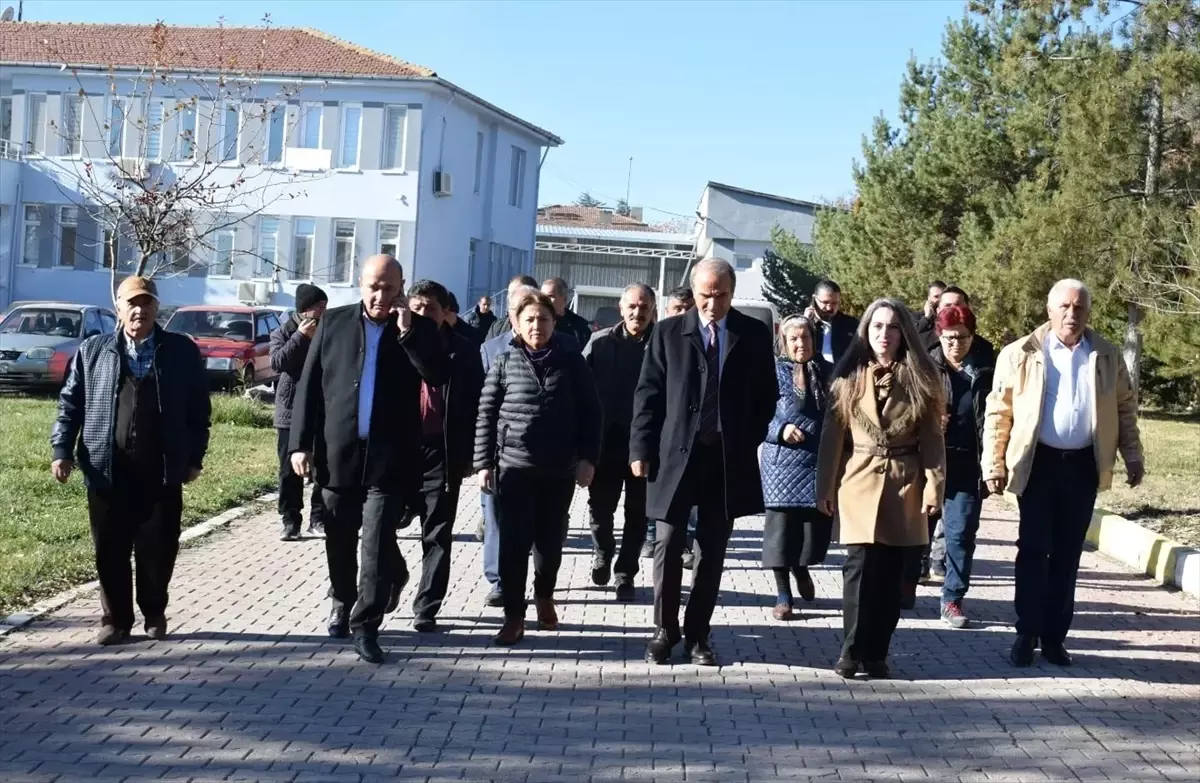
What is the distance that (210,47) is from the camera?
43.1 metres

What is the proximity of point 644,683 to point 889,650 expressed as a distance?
1637 millimetres

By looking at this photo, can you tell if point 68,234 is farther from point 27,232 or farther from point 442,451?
point 442,451

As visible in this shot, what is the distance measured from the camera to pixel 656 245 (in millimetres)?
72062

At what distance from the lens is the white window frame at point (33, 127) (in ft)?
146

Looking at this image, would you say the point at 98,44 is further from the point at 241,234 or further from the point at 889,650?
the point at 889,650

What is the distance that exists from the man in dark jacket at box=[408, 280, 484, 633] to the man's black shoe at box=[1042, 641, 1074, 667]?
3221 mm

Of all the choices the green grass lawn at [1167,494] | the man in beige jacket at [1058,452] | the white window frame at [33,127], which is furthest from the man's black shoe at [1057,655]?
the white window frame at [33,127]

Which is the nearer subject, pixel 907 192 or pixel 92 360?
pixel 92 360

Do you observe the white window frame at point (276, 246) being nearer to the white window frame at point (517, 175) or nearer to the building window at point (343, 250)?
the building window at point (343, 250)

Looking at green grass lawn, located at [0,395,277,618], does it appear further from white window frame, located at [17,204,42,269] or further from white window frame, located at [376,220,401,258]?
white window frame, located at [17,204,42,269]

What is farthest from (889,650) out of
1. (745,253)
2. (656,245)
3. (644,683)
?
(656,245)

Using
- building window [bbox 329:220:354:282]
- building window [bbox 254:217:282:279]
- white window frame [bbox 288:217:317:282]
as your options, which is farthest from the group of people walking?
building window [bbox 254:217:282:279]

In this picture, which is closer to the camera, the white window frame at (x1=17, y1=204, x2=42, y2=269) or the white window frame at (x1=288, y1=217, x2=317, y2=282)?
the white window frame at (x1=288, y1=217, x2=317, y2=282)

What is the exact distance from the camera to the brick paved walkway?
6014 mm
